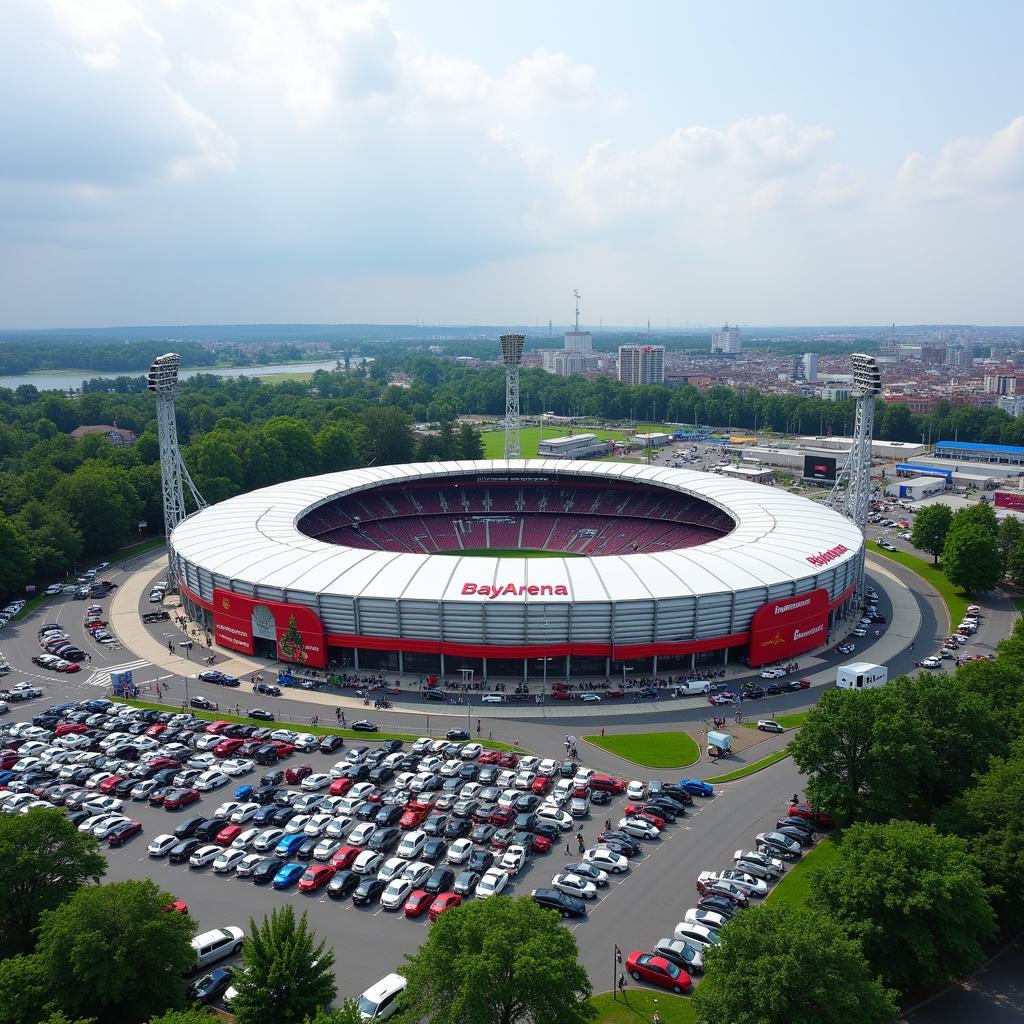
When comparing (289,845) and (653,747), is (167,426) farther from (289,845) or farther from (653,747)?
(653,747)

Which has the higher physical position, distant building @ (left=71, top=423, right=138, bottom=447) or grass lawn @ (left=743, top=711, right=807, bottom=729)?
distant building @ (left=71, top=423, right=138, bottom=447)

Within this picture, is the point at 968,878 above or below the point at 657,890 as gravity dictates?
above

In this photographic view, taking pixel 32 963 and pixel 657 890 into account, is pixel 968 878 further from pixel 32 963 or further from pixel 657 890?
pixel 32 963

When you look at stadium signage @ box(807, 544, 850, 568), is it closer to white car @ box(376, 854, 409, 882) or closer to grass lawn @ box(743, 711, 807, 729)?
grass lawn @ box(743, 711, 807, 729)

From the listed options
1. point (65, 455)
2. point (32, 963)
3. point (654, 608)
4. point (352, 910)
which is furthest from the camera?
point (65, 455)

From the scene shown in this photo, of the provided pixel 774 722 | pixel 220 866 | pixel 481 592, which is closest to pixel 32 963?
pixel 220 866

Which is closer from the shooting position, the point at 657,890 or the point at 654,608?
the point at 657,890

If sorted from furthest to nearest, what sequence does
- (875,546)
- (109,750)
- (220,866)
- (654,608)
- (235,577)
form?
(875,546) < (235,577) < (654,608) < (109,750) < (220,866)

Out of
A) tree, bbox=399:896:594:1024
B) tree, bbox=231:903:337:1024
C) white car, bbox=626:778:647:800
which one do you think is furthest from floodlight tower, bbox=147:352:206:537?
tree, bbox=399:896:594:1024

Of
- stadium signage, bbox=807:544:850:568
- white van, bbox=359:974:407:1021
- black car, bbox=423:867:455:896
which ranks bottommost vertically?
black car, bbox=423:867:455:896
